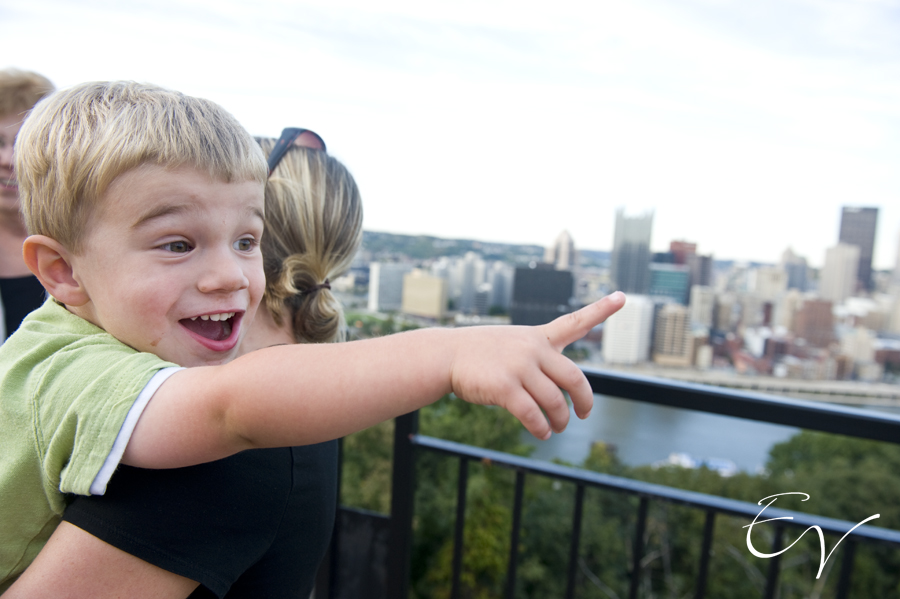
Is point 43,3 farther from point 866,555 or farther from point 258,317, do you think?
point 866,555

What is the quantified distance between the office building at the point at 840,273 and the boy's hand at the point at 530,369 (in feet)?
123

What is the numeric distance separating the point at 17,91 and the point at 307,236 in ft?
5.04

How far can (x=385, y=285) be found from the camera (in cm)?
294

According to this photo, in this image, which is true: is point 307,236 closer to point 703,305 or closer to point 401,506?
point 401,506

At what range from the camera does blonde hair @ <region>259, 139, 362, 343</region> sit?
3.06ft

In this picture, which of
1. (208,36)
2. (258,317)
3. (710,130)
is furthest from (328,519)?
(710,130)

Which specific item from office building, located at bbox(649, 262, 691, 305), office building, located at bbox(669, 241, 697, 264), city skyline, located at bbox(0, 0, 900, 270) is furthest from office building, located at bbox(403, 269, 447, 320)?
office building, located at bbox(669, 241, 697, 264)

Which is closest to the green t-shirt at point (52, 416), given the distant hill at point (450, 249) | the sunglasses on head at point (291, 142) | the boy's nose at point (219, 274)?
the boy's nose at point (219, 274)

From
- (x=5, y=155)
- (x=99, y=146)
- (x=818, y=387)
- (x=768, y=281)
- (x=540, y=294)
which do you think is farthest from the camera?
(x=768, y=281)

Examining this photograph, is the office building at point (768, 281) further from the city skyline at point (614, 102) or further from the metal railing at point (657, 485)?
the metal railing at point (657, 485)

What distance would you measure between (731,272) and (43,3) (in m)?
32.4

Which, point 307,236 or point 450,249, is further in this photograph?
point 450,249

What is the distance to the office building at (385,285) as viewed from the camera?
2.64 metres

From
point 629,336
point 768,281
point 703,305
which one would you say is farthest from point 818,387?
point 629,336
